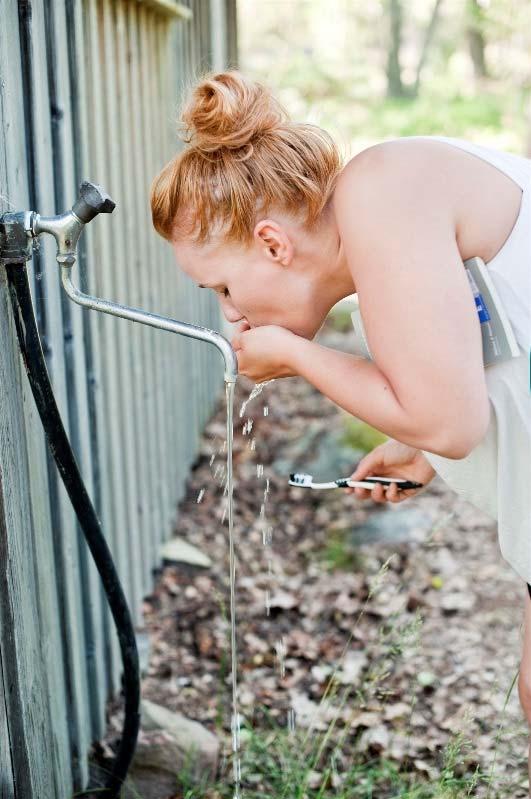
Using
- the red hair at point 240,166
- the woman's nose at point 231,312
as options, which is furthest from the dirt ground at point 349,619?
the red hair at point 240,166

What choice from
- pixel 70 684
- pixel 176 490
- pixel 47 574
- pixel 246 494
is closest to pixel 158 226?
pixel 47 574

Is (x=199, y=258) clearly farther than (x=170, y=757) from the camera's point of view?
No

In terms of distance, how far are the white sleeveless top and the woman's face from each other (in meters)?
0.30

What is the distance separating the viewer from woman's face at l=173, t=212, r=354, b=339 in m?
1.81

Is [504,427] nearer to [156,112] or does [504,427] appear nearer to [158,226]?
[158,226]

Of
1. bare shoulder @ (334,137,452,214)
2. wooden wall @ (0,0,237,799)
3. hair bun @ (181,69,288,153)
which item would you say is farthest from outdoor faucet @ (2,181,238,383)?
bare shoulder @ (334,137,452,214)

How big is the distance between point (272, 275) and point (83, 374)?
934mm

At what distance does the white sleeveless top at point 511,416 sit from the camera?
5.61 ft

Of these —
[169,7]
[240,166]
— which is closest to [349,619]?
[240,166]

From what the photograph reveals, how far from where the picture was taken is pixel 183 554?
395cm

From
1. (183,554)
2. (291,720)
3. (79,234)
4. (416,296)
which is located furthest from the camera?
(183,554)

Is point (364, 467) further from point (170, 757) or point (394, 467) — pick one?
point (170, 757)

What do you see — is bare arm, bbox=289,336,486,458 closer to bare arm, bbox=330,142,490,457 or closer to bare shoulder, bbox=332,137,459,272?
bare arm, bbox=330,142,490,457

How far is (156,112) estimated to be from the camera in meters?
3.92
